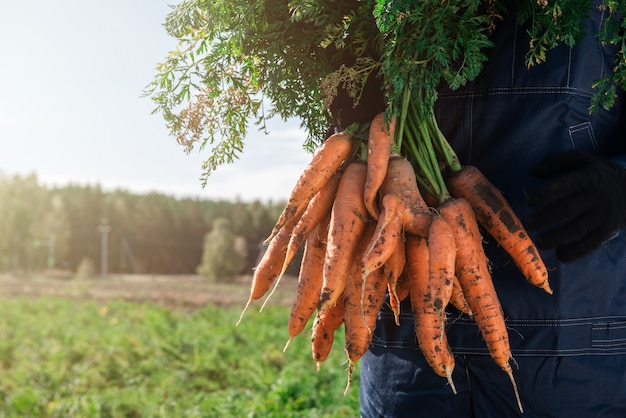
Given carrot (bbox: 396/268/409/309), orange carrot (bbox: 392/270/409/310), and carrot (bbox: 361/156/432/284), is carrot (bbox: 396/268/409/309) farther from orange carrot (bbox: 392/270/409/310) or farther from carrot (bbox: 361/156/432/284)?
carrot (bbox: 361/156/432/284)

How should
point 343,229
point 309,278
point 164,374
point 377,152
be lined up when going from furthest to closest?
point 164,374 < point 309,278 < point 343,229 < point 377,152

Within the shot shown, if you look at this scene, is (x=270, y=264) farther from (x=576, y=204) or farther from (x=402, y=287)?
(x=576, y=204)

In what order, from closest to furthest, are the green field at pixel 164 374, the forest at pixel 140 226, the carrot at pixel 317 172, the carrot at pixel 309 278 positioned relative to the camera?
the carrot at pixel 317 172, the carrot at pixel 309 278, the green field at pixel 164 374, the forest at pixel 140 226

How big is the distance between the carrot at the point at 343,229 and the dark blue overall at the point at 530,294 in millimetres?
241

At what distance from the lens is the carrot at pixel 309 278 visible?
6.15 feet

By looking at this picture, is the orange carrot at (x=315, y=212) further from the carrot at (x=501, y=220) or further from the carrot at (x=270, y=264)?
the carrot at (x=501, y=220)

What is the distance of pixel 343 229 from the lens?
67.9 inches

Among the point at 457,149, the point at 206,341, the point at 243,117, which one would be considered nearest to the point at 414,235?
the point at 457,149

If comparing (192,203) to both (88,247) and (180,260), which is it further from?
(88,247)

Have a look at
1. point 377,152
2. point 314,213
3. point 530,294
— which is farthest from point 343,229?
point 530,294

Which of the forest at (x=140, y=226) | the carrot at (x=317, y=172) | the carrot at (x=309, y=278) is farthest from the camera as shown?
the forest at (x=140, y=226)

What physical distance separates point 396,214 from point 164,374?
614cm

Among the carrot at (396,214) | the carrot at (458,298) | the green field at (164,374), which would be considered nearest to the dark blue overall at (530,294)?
the carrot at (458,298)

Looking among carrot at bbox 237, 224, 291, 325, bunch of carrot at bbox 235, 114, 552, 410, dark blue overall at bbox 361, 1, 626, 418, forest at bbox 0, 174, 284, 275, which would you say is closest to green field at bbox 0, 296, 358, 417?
carrot at bbox 237, 224, 291, 325
